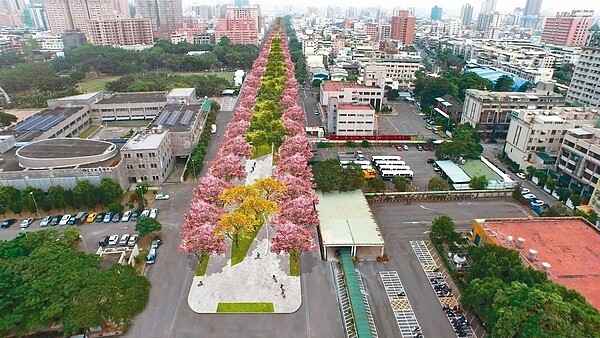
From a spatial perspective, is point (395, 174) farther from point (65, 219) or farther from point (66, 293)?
point (65, 219)

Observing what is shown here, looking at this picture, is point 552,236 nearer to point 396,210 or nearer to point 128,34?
point 396,210

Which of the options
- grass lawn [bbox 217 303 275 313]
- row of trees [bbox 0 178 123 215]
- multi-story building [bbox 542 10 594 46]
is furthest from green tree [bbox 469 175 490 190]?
multi-story building [bbox 542 10 594 46]

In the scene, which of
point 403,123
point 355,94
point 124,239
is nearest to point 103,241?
point 124,239

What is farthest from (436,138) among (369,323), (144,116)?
(144,116)

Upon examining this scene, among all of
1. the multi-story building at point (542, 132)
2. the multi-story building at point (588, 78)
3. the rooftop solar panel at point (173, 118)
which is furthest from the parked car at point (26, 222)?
the multi-story building at point (588, 78)

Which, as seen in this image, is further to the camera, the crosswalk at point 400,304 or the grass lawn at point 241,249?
the grass lawn at point 241,249

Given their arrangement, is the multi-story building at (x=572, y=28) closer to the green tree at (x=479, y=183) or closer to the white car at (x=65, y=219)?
the green tree at (x=479, y=183)

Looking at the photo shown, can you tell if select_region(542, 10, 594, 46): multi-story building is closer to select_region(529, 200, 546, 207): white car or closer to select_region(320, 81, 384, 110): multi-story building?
select_region(320, 81, 384, 110): multi-story building
